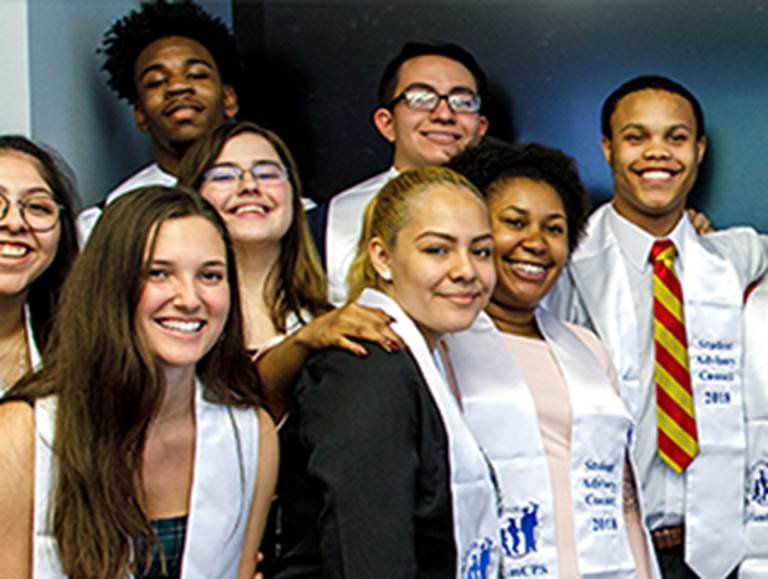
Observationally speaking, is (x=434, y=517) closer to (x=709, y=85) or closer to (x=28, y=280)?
(x=28, y=280)

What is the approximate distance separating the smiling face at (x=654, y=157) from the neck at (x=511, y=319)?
0.58 m

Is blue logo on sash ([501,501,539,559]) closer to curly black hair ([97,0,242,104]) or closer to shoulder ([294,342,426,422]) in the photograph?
shoulder ([294,342,426,422])

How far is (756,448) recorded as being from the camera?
3.14 m

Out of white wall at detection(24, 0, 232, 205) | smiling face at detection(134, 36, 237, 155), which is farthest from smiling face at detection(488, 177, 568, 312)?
white wall at detection(24, 0, 232, 205)

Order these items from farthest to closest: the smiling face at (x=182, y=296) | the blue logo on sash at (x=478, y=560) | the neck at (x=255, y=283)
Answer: the neck at (x=255, y=283) → the blue logo on sash at (x=478, y=560) → the smiling face at (x=182, y=296)

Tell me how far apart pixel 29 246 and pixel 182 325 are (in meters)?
0.56

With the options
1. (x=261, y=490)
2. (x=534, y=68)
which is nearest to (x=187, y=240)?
(x=261, y=490)

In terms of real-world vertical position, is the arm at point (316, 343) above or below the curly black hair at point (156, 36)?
below

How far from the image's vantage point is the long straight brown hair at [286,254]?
283 centimetres

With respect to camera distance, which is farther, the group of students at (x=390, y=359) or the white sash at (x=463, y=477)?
the white sash at (x=463, y=477)

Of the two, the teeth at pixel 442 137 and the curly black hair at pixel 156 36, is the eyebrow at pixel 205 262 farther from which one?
the curly black hair at pixel 156 36

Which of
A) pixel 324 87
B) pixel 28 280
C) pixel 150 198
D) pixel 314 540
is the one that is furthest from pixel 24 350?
pixel 324 87

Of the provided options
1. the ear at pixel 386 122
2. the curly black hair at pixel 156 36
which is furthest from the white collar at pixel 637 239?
the curly black hair at pixel 156 36

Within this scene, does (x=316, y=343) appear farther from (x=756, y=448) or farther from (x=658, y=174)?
(x=756, y=448)
